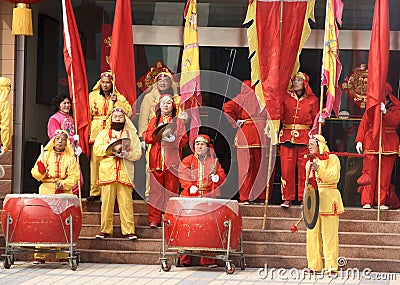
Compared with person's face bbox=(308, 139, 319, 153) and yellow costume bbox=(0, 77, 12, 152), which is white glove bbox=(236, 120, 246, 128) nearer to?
person's face bbox=(308, 139, 319, 153)

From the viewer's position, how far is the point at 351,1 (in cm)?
1445

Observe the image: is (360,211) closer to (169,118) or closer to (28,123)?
(169,118)

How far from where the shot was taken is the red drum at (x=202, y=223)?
1080cm

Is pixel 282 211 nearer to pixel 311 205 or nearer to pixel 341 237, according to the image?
pixel 341 237

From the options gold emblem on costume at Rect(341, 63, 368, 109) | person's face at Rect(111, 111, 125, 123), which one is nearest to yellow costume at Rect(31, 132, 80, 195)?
person's face at Rect(111, 111, 125, 123)

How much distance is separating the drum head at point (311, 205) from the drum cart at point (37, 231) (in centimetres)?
236

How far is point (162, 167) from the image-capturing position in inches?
473

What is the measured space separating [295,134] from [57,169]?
111 inches

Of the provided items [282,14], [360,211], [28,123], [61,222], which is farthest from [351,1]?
[61,222]

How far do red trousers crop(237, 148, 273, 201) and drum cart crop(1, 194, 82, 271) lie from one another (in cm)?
244

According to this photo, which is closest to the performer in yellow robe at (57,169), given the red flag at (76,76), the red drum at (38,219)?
the red drum at (38,219)

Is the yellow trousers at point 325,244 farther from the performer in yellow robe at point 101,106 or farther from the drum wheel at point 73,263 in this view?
the performer in yellow robe at point 101,106

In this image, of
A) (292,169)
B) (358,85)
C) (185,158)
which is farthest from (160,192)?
(358,85)

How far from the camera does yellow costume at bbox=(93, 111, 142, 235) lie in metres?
11.7
